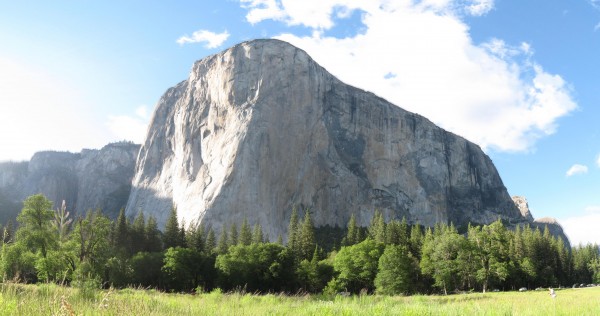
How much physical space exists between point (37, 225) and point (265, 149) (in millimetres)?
118965

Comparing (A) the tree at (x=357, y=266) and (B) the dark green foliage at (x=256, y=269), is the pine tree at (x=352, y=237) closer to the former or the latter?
(A) the tree at (x=357, y=266)

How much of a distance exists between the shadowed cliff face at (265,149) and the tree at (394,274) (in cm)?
8194

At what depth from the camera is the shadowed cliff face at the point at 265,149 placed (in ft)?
490

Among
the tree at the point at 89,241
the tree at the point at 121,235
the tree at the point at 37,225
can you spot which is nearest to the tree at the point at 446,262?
the tree at the point at 89,241

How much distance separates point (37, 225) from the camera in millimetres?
38719

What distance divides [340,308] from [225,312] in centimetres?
344

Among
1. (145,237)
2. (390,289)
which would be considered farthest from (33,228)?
(145,237)

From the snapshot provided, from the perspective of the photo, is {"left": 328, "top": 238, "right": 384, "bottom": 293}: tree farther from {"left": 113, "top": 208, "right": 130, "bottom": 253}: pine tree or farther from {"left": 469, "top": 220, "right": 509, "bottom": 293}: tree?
{"left": 113, "top": 208, "right": 130, "bottom": 253}: pine tree

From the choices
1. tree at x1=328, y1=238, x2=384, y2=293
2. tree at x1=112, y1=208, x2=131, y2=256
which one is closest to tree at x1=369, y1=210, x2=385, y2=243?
tree at x1=328, y1=238, x2=384, y2=293

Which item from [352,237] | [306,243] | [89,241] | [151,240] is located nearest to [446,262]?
[306,243]

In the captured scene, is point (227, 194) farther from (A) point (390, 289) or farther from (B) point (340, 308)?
(B) point (340, 308)

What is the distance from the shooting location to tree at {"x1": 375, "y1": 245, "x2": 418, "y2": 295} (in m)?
59.4

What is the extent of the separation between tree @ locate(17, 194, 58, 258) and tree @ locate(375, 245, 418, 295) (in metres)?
41.8

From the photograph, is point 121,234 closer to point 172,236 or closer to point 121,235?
point 121,235
